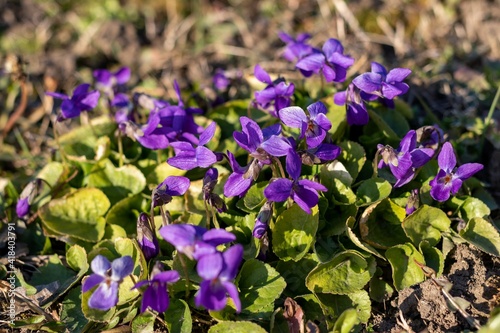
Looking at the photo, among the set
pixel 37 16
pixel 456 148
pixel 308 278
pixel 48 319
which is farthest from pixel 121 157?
pixel 37 16

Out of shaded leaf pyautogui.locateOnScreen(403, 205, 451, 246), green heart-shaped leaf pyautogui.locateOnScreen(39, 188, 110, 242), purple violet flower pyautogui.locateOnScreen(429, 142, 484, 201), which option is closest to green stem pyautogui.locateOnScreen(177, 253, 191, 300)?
green heart-shaped leaf pyautogui.locateOnScreen(39, 188, 110, 242)

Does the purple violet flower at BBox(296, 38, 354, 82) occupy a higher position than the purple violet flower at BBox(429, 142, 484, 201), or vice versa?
the purple violet flower at BBox(296, 38, 354, 82)

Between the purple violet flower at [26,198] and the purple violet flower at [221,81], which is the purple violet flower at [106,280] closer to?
the purple violet flower at [26,198]

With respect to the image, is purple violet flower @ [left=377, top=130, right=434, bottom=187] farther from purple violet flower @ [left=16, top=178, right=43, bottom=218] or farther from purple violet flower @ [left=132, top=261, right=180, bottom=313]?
purple violet flower @ [left=16, top=178, right=43, bottom=218]

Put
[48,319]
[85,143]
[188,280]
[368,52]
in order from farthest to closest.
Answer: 1. [368,52]
2. [85,143]
3. [48,319]
4. [188,280]

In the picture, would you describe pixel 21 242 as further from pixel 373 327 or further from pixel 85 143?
pixel 373 327

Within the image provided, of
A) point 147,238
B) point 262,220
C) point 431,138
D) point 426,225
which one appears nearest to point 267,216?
point 262,220

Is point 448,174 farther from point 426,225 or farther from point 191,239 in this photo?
point 191,239
